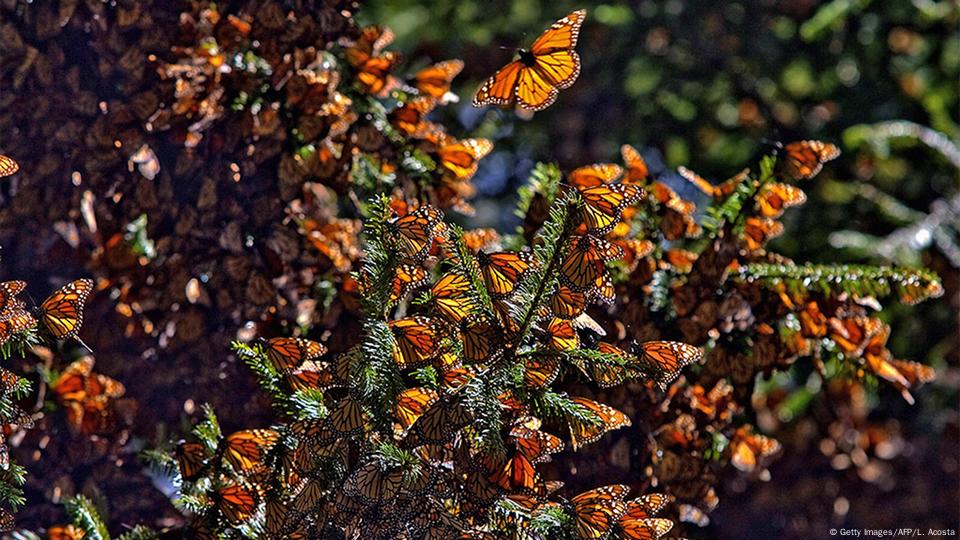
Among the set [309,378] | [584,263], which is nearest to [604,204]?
[584,263]

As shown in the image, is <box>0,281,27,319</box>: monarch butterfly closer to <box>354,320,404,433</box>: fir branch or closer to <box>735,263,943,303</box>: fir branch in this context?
<box>354,320,404,433</box>: fir branch

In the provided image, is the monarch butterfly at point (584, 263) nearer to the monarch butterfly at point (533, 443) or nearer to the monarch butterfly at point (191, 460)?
the monarch butterfly at point (533, 443)

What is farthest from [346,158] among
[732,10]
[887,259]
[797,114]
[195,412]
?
[797,114]

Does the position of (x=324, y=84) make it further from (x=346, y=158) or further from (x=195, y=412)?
(x=195, y=412)

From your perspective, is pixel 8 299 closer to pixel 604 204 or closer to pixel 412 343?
pixel 412 343

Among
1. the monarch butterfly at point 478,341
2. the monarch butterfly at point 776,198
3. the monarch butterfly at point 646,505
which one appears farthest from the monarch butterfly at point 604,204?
the monarch butterfly at point 776,198

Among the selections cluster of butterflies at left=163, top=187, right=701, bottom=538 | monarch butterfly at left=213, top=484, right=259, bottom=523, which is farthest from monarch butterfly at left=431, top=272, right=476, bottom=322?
monarch butterfly at left=213, top=484, right=259, bottom=523
